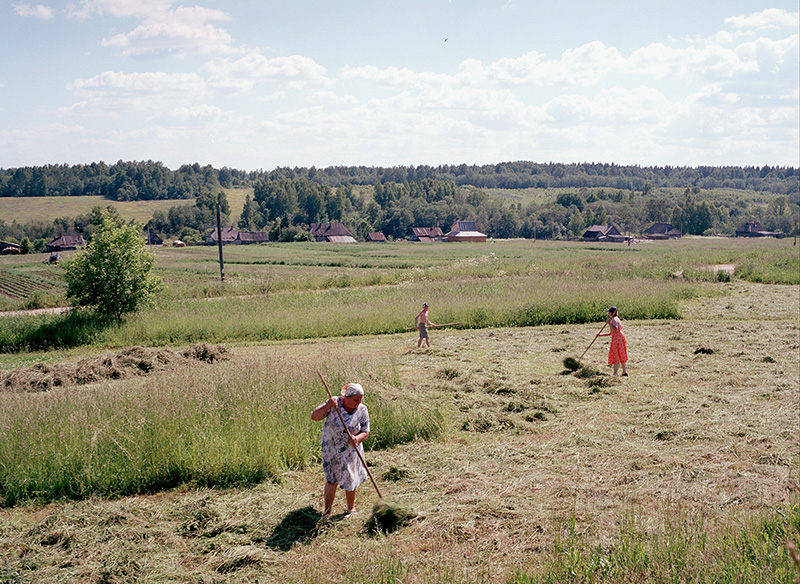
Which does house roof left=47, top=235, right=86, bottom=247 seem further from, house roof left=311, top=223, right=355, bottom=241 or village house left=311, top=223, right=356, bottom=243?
house roof left=311, top=223, right=355, bottom=241

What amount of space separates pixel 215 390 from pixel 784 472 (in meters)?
8.10

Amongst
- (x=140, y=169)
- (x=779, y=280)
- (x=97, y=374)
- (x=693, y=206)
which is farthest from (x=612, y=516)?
(x=140, y=169)

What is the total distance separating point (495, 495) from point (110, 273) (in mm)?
18956

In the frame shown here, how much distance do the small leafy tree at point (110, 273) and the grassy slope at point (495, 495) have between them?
42.9ft

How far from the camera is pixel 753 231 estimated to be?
139 metres

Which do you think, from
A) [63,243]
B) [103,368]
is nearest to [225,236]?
[63,243]

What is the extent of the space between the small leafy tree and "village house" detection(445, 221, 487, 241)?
4098 inches

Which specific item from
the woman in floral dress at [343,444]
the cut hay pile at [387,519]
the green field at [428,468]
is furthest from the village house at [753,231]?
the cut hay pile at [387,519]

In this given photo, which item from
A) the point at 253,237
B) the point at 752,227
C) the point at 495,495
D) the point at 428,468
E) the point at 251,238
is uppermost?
the point at 752,227

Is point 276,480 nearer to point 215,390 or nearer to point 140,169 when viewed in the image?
point 215,390

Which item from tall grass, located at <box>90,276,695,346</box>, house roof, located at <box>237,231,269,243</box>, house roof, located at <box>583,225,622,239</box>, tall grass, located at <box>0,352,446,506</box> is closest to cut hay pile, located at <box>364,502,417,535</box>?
tall grass, located at <box>0,352,446,506</box>

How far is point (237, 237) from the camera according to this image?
412 feet

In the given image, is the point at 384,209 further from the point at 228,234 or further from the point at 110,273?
the point at 110,273

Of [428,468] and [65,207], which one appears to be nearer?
[428,468]
